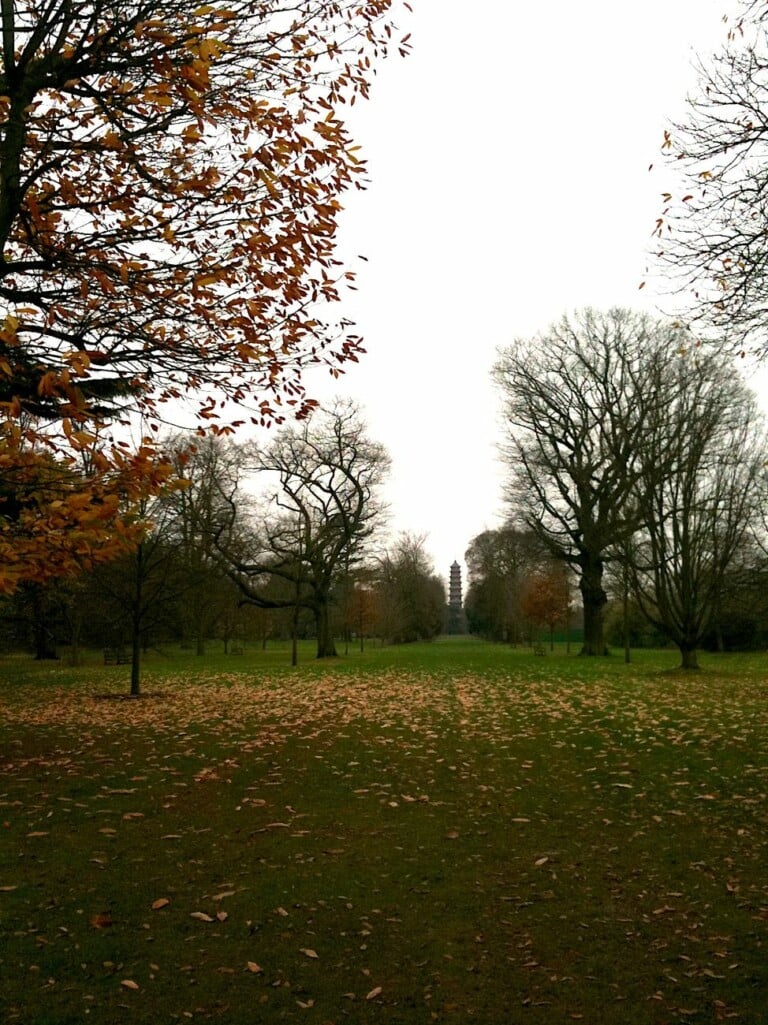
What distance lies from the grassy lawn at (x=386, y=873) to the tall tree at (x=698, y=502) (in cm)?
1187

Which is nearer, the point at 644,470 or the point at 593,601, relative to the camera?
the point at 644,470

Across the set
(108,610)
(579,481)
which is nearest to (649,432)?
(579,481)

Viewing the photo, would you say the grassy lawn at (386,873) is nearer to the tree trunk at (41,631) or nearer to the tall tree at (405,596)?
the tree trunk at (41,631)

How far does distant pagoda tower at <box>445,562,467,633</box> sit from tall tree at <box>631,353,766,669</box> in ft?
328

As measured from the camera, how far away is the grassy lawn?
376 cm

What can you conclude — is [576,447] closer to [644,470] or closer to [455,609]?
[644,470]

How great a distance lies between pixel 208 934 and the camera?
4.39m

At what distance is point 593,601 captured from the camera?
111 ft

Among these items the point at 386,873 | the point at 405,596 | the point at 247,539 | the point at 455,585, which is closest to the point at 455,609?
the point at 455,585

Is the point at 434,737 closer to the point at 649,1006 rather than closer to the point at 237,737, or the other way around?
the point at 237,737

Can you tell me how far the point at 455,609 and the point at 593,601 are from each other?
115 meters

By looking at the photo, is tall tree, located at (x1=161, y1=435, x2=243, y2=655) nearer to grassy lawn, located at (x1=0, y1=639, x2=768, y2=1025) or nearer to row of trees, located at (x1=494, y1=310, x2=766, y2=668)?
row of trees, located at (x1=494, y1=310, x2=766, y2=668)

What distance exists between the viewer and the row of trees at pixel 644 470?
22375mm

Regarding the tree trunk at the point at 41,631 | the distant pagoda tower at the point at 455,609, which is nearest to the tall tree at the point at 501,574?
the tree trunk at the point at 41,631
